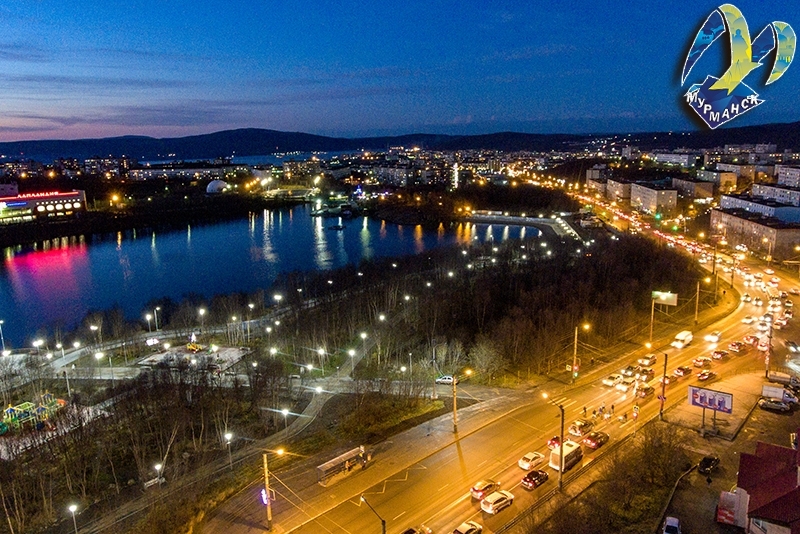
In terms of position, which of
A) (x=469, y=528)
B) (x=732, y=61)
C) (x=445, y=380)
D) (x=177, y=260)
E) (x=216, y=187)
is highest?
(x=732, y=61)

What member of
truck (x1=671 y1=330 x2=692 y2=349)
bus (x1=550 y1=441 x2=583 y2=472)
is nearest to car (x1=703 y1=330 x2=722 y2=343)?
truck (x1=671 y1=330 x2=692 y2=349)

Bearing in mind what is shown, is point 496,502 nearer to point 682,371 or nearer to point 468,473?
point 468,473

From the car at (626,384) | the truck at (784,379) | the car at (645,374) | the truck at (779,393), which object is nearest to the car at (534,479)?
the car at (626,384)

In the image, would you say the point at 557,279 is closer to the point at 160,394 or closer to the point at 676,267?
the point at 676,267

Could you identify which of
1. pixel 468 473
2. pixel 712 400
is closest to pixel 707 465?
pixel 712 400

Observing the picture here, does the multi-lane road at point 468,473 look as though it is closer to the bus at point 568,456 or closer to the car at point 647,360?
the bus at point 568,456

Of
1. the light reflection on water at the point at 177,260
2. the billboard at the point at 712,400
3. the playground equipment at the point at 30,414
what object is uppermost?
the billboard at the point at 712,400
